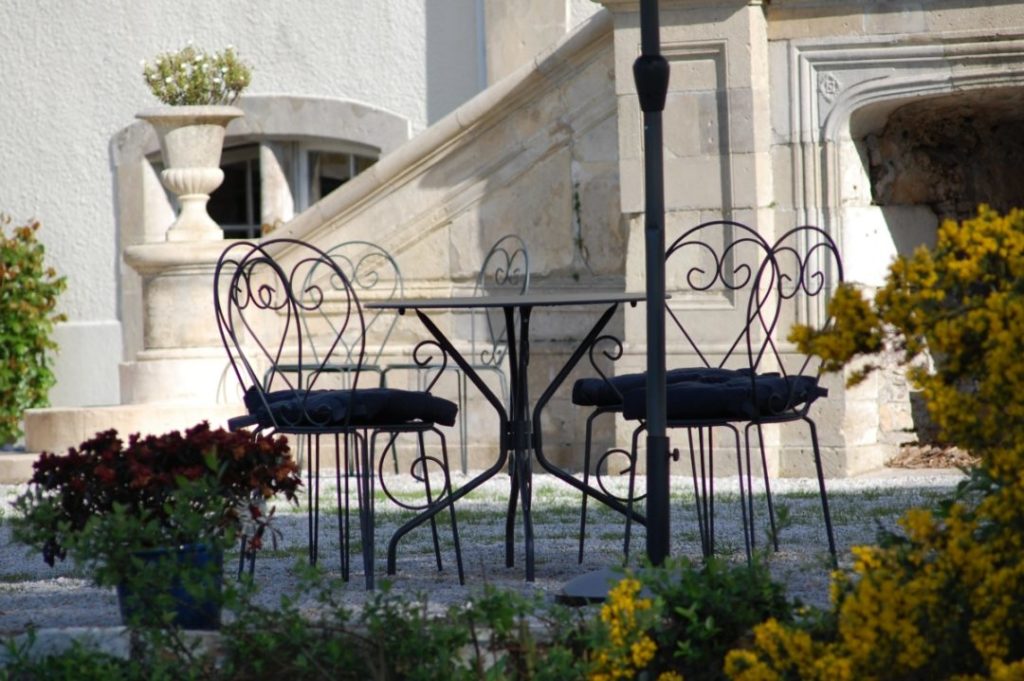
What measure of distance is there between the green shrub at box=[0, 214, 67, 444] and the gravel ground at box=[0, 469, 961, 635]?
303 centimetres

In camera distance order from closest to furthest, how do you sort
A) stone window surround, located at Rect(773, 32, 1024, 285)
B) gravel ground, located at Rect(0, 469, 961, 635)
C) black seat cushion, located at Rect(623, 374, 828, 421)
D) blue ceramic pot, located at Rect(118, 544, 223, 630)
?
blue ceramic pot, located at Rect(118, 544, 223, 630) < gravel ground, located at Rect(0, 469, 961, 635) < black seat cushion, located at Rect(623, 374, 828, 421) < stone window surround, located at Rect(773, 32, 1024, 285)

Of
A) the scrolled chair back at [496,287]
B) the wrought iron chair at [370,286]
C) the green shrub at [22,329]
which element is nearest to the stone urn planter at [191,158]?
the wrought iron chair at [370,286]

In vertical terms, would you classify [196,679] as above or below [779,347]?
below

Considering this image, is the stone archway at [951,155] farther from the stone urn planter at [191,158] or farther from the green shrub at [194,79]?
the green shrub at [194,79]

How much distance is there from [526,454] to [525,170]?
3.87 meters

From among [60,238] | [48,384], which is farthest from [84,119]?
[48,384]

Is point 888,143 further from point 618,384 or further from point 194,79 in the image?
point 194,79

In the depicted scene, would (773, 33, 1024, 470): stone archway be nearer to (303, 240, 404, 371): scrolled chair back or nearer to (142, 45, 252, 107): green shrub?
(303, 240, 404, 371): scrolled chair back

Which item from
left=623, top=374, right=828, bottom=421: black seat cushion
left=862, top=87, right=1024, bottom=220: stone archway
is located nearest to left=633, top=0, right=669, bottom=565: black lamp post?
left=623, top=374, right=828, bottom=421: black seat cushion

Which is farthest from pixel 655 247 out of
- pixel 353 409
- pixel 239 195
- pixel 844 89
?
pixel 239 195

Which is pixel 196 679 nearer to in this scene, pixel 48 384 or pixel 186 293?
pixel 186 293

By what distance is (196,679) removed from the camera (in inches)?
149

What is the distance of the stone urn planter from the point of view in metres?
9.30

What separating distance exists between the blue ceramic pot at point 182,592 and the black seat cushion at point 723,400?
1348 millimetres
